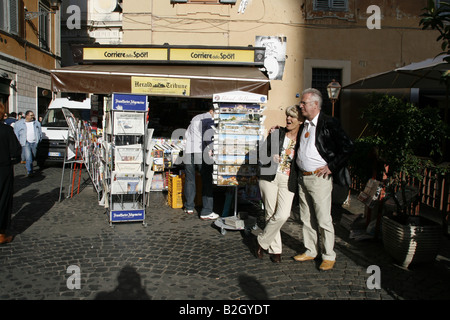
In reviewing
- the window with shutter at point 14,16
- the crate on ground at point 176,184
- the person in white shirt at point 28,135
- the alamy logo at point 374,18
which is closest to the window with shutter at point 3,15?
the window with shutter at point 14,16

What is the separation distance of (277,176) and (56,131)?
1014cm

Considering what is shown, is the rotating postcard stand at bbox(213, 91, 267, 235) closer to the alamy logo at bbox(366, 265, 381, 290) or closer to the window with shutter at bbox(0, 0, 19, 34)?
the alamy logo at bbox(366, 265, 381, 290)

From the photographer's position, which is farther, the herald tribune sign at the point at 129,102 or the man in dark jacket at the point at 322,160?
the herald tribune sign at the point at 129,102

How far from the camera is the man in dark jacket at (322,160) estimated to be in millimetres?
3982

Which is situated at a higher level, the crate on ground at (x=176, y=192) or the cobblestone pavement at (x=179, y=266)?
the crate on ground at (x=176, y=192)

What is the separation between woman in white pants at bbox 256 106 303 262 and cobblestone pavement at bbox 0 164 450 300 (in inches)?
13.7

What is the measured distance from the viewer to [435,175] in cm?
539

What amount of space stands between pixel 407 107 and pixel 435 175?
62.6 inches

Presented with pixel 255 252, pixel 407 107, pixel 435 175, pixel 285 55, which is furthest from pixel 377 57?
pixel 255 252

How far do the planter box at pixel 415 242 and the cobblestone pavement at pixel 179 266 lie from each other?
0.13 metres

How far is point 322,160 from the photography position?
4043 millimetres

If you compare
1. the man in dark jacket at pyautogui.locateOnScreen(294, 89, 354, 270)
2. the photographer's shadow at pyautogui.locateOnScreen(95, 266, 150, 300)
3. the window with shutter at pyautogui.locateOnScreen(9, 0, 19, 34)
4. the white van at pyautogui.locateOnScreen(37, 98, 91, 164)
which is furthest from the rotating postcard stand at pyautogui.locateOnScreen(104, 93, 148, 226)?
the window with shutter at pyautogui.locateOnScreen(9, 0, 19, 34)

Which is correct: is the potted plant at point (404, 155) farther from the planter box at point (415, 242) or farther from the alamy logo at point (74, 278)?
the alamy logo at point (74, 278)
